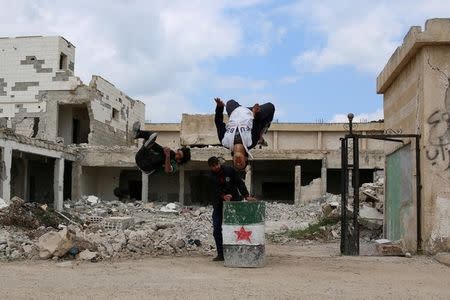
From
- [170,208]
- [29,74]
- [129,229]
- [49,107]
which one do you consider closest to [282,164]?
[170,208]

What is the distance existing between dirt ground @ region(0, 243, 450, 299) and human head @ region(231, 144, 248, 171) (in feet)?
4.62

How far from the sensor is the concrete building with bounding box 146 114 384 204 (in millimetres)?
29203

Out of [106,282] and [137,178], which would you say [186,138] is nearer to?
[137,178]

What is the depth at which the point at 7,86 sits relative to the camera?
31.8 meters

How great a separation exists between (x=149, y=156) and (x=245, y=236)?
72.4 inches

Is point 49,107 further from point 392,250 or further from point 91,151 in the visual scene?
point 392,250

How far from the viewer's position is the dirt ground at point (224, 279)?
19.4 ft

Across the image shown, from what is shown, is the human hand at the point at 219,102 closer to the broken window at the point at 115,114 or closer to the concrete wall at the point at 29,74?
the concrete wall at the point at 29,74

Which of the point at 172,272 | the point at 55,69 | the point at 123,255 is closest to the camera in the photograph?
the point at 172,272

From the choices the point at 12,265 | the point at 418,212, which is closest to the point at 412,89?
the point at 418,212

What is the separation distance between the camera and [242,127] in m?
8.25

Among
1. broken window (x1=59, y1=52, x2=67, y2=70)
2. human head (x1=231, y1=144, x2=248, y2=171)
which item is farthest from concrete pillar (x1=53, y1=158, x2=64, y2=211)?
human head (x1=231, y1=144, x2=248, y2=171)

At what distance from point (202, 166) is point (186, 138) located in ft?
15.6

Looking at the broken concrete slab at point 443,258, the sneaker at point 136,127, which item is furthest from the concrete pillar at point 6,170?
the broken concrete slab at point 443,258
